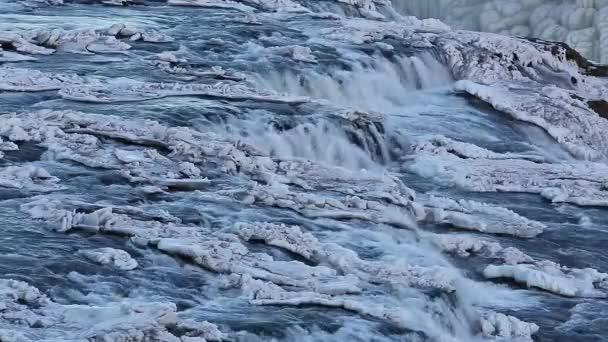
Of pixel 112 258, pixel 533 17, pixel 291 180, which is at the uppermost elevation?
pixel 112 258

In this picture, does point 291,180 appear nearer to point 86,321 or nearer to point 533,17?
point 86,321

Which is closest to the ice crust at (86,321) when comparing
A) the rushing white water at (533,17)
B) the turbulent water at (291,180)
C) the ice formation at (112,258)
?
the turbulent water at (291,180)

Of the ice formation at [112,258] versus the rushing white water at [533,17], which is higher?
the ice formation at [112,258]

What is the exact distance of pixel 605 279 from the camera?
234 inches

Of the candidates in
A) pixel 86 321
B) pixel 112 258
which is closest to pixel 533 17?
pixel 112 258

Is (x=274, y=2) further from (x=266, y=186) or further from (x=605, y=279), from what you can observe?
(x=605, y=279)

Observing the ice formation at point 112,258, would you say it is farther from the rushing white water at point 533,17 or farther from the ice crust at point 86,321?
the rushing white water at point 533,17

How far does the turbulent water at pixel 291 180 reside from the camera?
4.91 meters

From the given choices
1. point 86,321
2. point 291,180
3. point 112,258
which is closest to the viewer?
point 86,321

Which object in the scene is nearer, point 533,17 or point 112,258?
point 112,258

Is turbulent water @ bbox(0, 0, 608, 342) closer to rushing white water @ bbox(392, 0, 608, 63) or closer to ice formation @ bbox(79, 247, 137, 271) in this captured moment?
ice formation @ bbox(79, 247, 137, 271)

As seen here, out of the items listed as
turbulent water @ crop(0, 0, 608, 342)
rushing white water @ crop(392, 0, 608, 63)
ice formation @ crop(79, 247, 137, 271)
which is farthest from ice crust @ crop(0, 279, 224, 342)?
rushing white water @ crop(392, 0, 608, 63)

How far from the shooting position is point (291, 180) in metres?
6.50

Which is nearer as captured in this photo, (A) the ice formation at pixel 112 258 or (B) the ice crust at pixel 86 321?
(B) the ice crust at pixel 86 321
